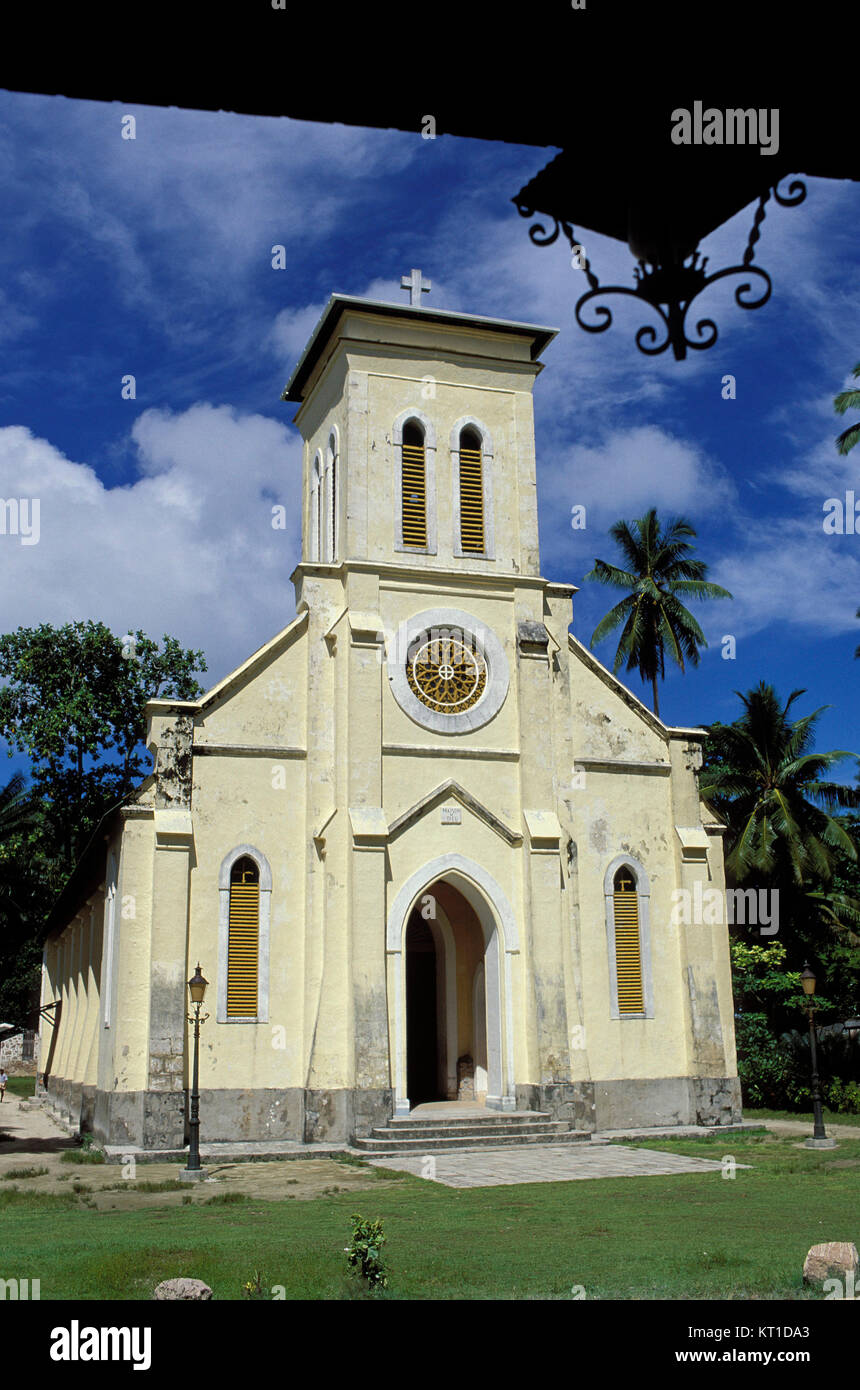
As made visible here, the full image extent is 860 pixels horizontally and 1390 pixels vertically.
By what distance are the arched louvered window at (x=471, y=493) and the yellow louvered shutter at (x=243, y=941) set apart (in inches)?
302

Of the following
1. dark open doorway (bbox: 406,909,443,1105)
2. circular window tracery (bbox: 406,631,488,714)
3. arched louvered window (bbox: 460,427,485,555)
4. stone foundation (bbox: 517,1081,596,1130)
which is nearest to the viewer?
stone foundation (bbox: 517,1081,596,1130)

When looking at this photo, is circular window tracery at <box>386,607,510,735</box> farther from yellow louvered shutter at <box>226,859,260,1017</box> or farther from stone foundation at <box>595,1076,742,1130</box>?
stone foundation at <box>595,1076,742,1130</box>

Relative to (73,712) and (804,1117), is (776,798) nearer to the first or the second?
(804,1117)

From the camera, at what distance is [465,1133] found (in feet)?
63.7

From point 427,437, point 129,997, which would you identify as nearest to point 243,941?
point 129,997

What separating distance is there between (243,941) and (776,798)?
679 inches

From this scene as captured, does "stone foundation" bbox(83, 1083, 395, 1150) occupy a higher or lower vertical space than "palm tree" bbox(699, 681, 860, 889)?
lower

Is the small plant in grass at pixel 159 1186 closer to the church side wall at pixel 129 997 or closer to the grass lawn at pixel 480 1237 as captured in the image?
the grass lawn at pixel 480 1237

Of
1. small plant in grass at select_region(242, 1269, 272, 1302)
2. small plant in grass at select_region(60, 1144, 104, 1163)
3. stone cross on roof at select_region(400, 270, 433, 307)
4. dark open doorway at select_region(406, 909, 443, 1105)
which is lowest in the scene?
small plant in grass at select_region(60, 1144, 104, 1163)

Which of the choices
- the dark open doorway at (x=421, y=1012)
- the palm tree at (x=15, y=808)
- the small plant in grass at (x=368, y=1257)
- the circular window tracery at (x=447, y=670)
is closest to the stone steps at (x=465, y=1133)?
the dark open doorway at (x=421, y=1012)

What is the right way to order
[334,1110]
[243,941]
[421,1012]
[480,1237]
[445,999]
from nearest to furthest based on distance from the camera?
[480,1237] → [334,1110] → [243,941] → [445,999] → [421,1012]

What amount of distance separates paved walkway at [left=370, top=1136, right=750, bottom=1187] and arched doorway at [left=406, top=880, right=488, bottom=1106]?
11.0 ft

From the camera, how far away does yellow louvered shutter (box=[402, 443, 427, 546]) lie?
23234 millimetres

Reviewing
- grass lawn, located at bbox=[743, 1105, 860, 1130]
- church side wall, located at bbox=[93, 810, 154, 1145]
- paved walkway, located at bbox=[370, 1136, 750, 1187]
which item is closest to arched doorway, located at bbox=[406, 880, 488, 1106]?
paved walkway, located at bbox=[370, 1136, 750, 1187]
